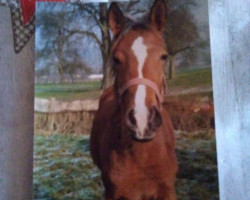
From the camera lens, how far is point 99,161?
526 millimetres

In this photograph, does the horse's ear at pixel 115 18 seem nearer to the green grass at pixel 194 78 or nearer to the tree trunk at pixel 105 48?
the tree trunk at pixel 105 48

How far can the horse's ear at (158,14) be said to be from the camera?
513 millimetres

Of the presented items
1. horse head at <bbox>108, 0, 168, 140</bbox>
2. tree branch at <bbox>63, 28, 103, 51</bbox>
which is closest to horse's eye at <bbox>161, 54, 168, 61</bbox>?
horse head at <bbox>108, 0, 168, 140</bbox>

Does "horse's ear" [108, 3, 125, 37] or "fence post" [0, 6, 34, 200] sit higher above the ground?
"horse's ear" [108, 3, 125, 37]

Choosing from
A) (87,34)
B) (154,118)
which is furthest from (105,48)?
(154,118)

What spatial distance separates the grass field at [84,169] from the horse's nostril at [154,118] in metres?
0.06

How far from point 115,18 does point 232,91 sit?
0.75 feet

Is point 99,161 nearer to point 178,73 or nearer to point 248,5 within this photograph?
point 178,73

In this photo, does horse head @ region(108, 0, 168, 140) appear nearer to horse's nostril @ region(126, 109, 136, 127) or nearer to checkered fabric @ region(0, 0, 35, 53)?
horse's nostril @ region(126, 109, 136, 127)

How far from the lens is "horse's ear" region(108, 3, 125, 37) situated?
0.52 meters

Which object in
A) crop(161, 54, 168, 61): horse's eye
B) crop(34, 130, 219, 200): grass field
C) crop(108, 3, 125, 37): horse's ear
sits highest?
crop(108, 3, 125, 37): horse's ear

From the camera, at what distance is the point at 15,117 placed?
0.54m

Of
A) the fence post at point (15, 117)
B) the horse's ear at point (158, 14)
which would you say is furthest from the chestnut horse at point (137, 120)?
the fence post at point (15, 117)

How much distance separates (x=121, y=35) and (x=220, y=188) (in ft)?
0.96
